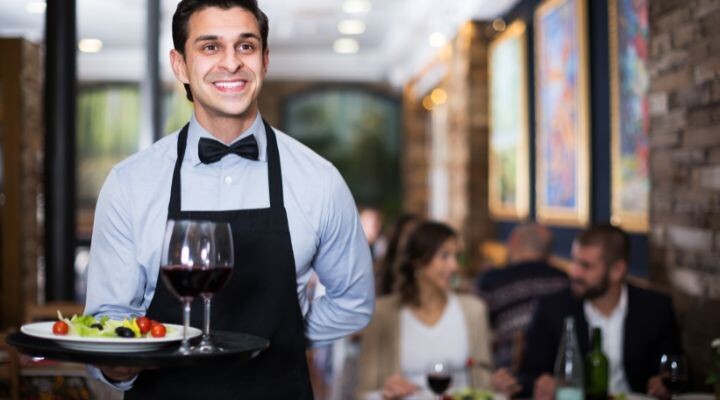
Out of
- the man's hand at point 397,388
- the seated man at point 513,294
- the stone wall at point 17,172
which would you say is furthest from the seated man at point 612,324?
the stone wall at point 17,172

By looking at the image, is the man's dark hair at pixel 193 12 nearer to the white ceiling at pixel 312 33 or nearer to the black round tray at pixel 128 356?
the black round tray at pixel 128 356

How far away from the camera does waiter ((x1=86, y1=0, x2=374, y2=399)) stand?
6.01 feet

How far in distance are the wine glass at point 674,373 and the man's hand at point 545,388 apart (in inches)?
16.3

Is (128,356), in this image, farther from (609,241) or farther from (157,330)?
(609,241)

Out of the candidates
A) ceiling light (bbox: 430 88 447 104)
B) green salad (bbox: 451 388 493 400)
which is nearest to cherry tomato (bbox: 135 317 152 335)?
green salad (bbox: 451 388 493 400)

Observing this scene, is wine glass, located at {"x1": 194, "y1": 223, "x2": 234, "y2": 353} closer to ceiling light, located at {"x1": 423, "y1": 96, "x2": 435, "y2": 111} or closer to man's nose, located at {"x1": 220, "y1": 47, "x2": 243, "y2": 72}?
man's nose, located at {"x1": 220, "y1": 47, "x2": 243, "y2": 72}

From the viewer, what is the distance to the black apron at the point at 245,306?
6.16 ft

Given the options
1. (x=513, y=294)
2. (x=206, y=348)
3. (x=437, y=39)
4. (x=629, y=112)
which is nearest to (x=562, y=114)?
(x=629, y=112)

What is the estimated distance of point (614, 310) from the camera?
3914mm

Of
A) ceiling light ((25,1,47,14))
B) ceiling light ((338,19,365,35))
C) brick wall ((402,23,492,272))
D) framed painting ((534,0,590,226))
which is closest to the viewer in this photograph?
framed painting ((534,0,590,226))

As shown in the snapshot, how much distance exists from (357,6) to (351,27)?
1.60m

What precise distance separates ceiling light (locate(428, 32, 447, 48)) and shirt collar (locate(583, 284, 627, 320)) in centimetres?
692

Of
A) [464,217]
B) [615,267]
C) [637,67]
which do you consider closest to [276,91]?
[464,217]

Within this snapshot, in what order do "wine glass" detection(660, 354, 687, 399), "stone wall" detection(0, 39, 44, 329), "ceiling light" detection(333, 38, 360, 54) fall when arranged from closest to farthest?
"wine glass" detection(660, 354, 687, 399) < "stone wall" detection(0, 39, 44, 329) < "ceiling light" detection(333, 38, 360, 54)
